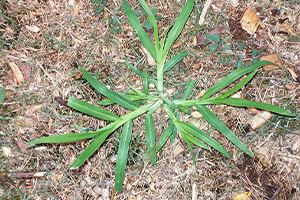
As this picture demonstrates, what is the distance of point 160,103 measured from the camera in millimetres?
1975

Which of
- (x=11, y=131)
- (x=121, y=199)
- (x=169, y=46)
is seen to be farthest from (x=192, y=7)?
(x=11, y=131)

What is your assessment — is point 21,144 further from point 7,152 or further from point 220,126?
point 220,126

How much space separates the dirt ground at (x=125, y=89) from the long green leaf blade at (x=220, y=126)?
0.18 metres

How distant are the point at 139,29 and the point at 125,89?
440mm

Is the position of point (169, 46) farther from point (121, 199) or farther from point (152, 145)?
point (121, 199)

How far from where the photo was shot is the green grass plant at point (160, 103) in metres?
1.75

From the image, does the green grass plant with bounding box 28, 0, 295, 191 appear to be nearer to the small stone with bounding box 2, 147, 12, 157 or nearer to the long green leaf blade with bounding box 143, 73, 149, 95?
the long green leaf blade with bounding box 143, 73, 149, 95

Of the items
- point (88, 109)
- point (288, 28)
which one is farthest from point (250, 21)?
point (88, 109)

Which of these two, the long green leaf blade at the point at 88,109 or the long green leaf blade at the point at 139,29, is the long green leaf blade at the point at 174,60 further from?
the long green leaf blade at the point at 88,109

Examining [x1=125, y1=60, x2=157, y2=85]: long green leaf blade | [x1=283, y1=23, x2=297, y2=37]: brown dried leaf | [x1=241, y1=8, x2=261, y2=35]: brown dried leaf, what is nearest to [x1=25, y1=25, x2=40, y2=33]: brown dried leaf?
[x1=125, y1=60, x2=157, y2=85]: long green leaf blade

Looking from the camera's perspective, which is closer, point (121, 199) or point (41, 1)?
point (121, 199)

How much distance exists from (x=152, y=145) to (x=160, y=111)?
0.94ft

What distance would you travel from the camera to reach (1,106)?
205 centimetres

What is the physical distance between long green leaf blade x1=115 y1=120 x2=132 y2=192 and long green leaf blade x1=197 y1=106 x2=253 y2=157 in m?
0.50
